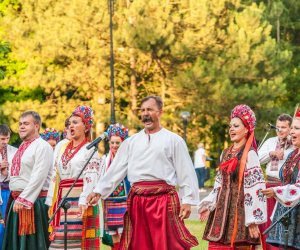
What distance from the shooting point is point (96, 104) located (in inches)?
1430

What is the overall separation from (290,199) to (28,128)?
3339 millimetres

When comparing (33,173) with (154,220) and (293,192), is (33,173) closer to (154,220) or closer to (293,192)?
(154,220)

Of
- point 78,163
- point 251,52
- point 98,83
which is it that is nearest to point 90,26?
point 98,83

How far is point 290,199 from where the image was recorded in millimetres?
8242

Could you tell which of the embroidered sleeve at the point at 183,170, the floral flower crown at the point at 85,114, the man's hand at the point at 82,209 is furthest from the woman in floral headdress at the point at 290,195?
the floral flower crown at the point at 85,114

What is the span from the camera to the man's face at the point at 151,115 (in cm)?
893

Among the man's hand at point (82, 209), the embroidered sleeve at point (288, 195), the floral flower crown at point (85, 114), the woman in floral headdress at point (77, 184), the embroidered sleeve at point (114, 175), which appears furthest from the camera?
the floral flower crown at point (85, 114)

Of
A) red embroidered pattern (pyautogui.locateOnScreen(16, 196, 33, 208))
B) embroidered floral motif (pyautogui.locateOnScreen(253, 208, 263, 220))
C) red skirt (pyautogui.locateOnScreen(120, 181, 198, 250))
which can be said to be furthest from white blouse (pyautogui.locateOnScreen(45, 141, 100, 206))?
embroidered floral motif (pyautogui.locateOnScreen(253, 208, 263, 220))

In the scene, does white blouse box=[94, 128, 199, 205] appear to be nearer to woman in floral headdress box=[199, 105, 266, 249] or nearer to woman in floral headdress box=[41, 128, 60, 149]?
woman in floral headdress box=[199, 105, 266, 249]

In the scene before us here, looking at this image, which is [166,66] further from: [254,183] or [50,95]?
[254,183]

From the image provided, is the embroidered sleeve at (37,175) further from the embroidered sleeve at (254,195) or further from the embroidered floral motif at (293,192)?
the embroidered floral motif at (293,192)

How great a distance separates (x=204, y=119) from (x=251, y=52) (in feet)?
13.8

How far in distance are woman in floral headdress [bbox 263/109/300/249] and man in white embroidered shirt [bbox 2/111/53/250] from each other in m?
2.66

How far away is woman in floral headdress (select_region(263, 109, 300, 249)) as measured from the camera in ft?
27.1
